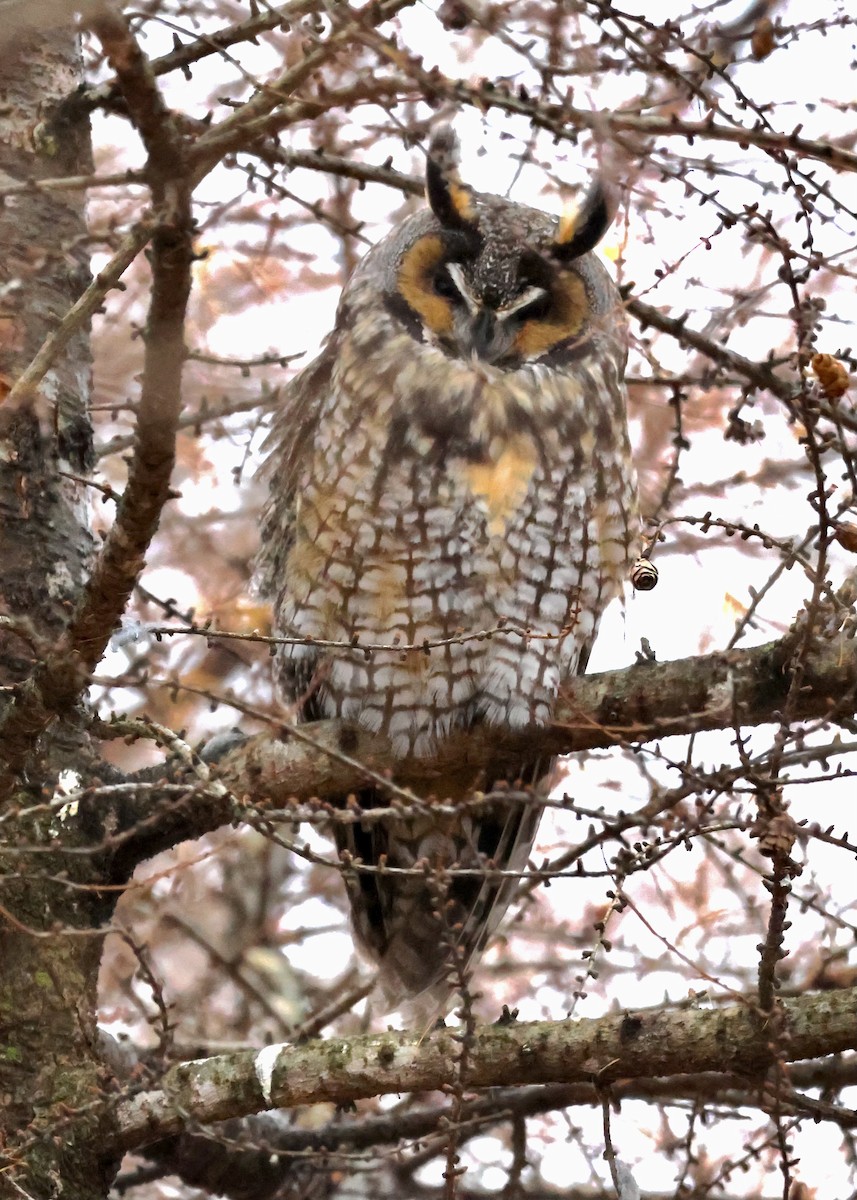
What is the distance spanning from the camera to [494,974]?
14.1 ft

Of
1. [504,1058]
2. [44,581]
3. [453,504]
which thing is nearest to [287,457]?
[453,504]

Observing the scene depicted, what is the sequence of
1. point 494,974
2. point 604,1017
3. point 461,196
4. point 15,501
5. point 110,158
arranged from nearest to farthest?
Answer: 1. point 604,1017
2. point 15,501
3. point 461,196
4. point 494,974
5. point 110,158

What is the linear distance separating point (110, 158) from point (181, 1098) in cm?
309

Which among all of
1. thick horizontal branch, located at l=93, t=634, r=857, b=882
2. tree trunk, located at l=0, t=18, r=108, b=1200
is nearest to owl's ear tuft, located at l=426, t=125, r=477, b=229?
tree trunk, located at l=0, t=18, r=108, b=1200

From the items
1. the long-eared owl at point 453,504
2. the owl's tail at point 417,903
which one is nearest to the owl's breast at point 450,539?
the long-eared owl at point 453,504

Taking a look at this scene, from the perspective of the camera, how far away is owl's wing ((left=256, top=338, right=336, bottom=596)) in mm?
3682

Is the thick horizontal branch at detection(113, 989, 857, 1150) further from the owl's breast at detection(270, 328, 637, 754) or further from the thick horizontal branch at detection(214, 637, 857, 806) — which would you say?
the owl's breast at detection(270, 328, 637, 754)

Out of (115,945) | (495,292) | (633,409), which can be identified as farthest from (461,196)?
(115,945)

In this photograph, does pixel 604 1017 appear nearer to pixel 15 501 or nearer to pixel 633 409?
pixel 15 501

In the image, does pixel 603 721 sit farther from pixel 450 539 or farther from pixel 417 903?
pixel 417 903

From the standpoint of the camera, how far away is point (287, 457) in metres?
3.74

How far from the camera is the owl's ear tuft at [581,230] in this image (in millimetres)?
3496

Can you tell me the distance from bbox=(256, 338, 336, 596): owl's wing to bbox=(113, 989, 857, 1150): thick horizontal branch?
140 centimetres

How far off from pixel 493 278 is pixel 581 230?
0.26m
